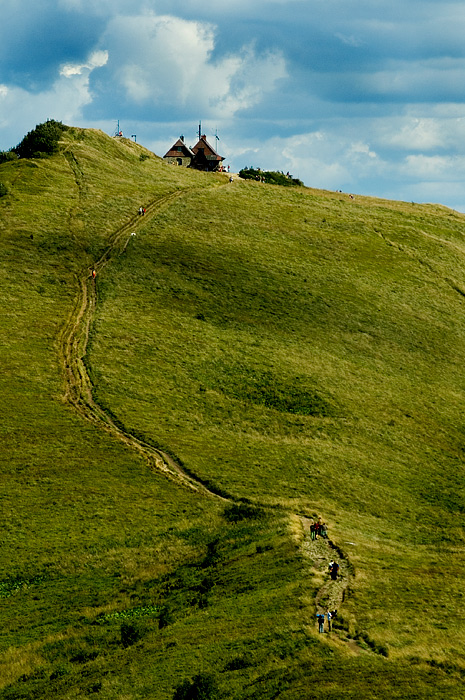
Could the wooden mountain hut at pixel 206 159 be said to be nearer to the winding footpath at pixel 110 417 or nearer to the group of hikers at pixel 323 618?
the winding footpath at pixel 110 417

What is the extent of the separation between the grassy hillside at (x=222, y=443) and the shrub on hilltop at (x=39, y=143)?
423 cm

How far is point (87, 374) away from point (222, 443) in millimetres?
16316

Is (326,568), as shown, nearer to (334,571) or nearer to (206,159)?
(334,571)

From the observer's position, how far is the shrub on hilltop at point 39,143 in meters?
120

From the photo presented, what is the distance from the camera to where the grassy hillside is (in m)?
36.3

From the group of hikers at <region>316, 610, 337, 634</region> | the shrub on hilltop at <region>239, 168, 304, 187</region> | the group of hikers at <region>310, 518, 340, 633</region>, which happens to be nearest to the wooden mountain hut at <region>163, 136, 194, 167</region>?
the shrub on hilltop at <region>239, 168, 304, 187</region>

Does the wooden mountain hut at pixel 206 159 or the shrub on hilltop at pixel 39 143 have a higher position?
the wooden mountain hut at pixel 206 159

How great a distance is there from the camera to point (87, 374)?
227 feet

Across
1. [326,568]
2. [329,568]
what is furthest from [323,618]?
[326,568]

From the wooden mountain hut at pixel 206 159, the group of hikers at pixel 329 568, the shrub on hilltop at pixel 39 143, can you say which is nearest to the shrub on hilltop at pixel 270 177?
the wooden mountain hut at pixel 206 159

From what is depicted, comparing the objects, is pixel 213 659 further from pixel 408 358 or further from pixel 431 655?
pixel 408 358

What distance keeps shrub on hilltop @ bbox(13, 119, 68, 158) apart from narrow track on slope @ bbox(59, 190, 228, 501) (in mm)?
30021

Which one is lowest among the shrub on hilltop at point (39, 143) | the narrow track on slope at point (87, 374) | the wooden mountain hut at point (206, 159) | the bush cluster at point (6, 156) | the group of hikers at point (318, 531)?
the group of hikers at point (318, 531)

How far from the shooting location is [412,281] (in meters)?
99.5
